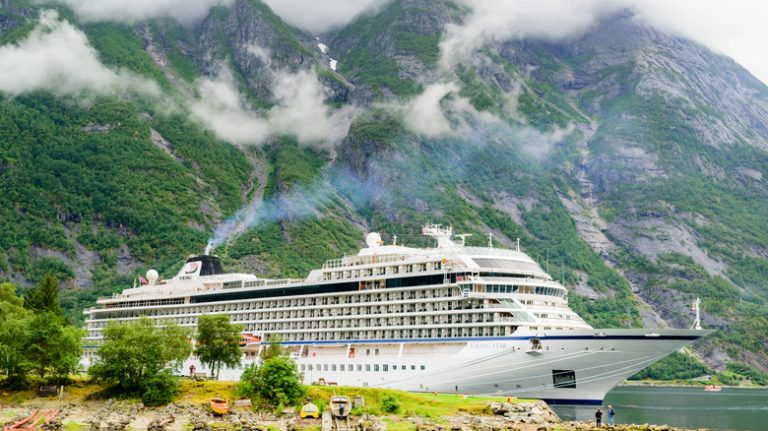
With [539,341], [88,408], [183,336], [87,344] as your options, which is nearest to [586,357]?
[539,341]

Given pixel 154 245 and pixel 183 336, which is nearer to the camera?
pixel 183 336

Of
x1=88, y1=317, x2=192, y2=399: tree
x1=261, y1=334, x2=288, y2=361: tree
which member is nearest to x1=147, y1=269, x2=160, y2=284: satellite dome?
x1=261, y1=334, x2=288, y2=361: tree

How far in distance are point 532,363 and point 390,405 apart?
1501 centimetres

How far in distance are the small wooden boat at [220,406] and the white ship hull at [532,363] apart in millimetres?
17010

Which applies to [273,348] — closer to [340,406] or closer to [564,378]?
[340,406]

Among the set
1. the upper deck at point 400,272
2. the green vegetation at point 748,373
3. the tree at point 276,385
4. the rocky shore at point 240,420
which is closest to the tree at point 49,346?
the rocky shore at point 240,420

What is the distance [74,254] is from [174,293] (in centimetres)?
10157

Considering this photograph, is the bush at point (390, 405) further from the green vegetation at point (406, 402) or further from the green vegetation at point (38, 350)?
the green vegetation at point (38, 350)

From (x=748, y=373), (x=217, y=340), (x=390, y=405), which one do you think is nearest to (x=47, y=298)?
(x=217, y=340)

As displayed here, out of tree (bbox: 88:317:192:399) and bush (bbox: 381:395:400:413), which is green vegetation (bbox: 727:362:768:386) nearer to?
bush (bbox: 381:395:400:413)

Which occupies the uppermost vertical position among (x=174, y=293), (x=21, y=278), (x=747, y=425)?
(x=21, y=278)

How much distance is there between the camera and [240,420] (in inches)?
2291

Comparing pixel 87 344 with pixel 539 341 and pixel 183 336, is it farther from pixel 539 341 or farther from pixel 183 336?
pixel 539 341

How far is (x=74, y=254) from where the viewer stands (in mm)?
189625
